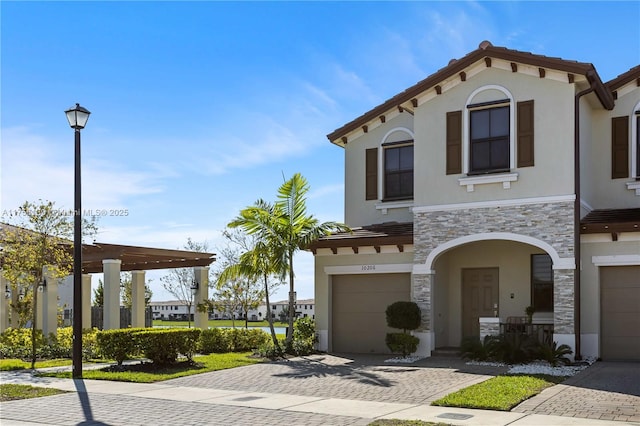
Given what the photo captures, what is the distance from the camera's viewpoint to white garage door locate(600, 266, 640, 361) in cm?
1720

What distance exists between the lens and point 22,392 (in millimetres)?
12977

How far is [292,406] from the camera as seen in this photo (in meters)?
11.4

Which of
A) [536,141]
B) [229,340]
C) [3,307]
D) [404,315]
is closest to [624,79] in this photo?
[536,141]

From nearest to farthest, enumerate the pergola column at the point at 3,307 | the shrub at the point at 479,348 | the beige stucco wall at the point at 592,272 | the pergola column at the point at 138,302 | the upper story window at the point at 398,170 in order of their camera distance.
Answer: the shrub at the point at 479,348 → the beige stucco wall at the point at 592,272 → the upper story window at the point at 398,170 → the pergola column at the point at 3,307 → the pergola column at the point at 138,302

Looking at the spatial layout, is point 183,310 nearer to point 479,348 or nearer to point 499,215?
point 499,215

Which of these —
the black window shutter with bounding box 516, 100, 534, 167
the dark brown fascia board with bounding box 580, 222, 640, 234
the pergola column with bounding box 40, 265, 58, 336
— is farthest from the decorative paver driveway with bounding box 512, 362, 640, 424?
the pergola column with bounding box 40, 265, 58, 336

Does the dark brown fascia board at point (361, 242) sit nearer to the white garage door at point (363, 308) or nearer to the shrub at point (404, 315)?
the white garage door at point (363, 308)

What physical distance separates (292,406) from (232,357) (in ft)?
26.1

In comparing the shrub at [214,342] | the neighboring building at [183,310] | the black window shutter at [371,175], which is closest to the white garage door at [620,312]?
the black window shutter at [371,175]

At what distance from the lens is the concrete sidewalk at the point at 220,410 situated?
10.1 metres

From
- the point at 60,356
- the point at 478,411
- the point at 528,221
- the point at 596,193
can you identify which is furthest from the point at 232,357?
the point at 596,193

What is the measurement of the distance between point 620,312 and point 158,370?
11.1 metres

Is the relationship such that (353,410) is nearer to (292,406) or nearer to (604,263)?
(292,406)

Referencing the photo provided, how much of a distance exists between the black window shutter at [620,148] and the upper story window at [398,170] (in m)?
5.75
